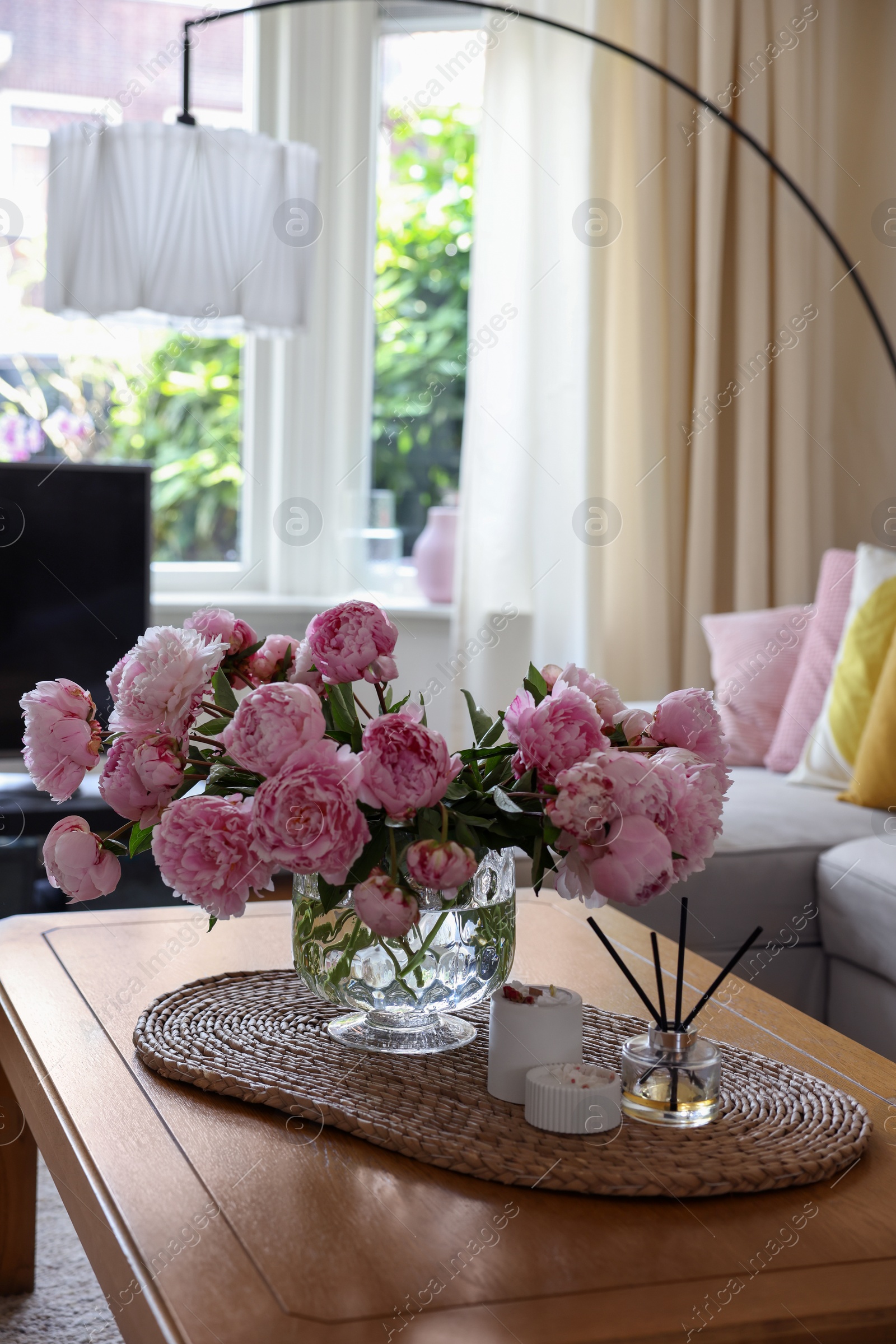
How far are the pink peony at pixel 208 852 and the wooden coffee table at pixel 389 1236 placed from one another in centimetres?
19

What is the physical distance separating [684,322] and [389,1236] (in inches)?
120

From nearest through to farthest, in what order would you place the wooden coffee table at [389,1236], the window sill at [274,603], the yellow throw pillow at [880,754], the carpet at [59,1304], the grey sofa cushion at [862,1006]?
the wooden coffee table at [389,1236] → the carpet at [59,1304] → the grey sofa cushion at [862,1006] → the yellow throw pillow at [880,754] → the window sill at [274,603]

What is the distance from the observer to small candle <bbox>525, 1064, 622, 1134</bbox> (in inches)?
39.9

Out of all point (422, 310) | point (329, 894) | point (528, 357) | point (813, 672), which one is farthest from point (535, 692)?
point (422, 310)

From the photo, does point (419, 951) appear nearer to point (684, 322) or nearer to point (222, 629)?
point (222, 629)

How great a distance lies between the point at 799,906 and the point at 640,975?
0.91 metres

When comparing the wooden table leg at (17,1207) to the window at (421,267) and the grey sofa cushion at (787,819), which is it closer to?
the grey sofa cushion at (787,819)

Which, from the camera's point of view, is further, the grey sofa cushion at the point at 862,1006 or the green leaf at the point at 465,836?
the grey sofa cushion at the point at 862,1006

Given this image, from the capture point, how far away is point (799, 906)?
228 centimetres

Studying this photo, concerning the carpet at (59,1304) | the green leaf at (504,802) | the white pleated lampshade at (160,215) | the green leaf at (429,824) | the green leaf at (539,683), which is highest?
the white pleated lampshade at (160,215)

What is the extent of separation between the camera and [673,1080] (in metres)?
1.06

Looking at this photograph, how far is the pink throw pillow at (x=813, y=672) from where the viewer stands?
9.21 feet

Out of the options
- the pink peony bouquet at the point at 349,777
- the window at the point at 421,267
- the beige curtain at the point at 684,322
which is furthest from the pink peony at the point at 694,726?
the window at the point at 421,267

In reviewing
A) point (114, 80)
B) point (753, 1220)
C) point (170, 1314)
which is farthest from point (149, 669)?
point (114, 80)
